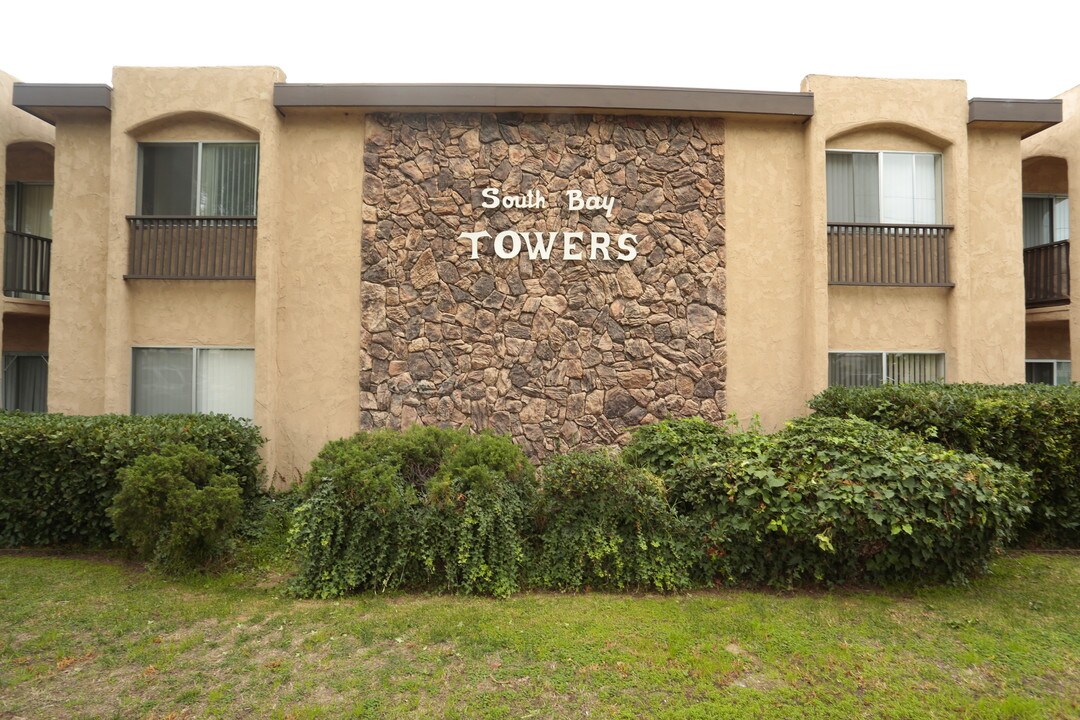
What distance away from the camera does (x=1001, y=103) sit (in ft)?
30.8

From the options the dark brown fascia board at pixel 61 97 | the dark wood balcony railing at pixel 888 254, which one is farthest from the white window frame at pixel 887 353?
→ the dark brown fascia board at pixel 61 97

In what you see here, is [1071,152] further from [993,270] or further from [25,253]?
[25,253]

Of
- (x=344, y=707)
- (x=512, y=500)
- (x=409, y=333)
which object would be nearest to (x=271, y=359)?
(x=409, y=333)

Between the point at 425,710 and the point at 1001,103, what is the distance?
39.1 ft

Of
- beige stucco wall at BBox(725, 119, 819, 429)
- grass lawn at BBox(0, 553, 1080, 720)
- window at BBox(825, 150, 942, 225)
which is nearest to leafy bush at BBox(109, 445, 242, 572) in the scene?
grass lawn at BBox(0, 553, 1080, 720)

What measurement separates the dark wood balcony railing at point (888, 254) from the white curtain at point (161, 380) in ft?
34.4

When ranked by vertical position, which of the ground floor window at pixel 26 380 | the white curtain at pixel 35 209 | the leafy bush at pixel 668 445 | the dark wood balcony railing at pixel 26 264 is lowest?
the leafy bush at pixel 668 445

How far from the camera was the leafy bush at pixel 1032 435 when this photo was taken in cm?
623

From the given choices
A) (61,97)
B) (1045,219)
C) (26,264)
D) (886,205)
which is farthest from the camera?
(1045,219)

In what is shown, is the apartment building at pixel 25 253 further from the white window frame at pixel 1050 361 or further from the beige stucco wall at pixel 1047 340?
the beige stucco wall at pixel 1047 340

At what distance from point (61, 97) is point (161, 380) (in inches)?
179

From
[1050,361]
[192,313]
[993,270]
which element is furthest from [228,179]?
[1050,361]

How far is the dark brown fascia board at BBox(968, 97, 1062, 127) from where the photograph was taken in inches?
365

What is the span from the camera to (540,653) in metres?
4.16
